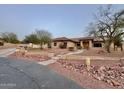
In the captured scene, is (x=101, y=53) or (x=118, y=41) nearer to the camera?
(x=101, y=53)

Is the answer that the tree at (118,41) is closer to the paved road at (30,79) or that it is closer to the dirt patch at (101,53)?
the dirt patch at (101,53)

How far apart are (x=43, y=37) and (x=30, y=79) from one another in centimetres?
176

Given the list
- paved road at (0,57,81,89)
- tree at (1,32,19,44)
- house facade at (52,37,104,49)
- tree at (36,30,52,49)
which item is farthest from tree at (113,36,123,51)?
tree at (1,32,19,44)

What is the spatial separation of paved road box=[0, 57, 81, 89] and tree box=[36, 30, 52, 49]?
3.44 ft

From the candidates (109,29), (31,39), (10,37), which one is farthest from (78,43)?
(109,29)

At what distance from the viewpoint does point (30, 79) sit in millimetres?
5473

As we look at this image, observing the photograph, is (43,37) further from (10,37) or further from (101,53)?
(101,53)

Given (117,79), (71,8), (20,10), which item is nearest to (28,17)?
(20,10)

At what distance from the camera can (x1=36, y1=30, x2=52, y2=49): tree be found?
6.41 meters

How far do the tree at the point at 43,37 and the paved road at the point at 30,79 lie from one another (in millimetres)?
1047

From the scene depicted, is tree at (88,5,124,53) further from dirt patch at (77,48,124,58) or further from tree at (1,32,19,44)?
tree at (1,32,19,44)

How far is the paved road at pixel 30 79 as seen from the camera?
200 inches
